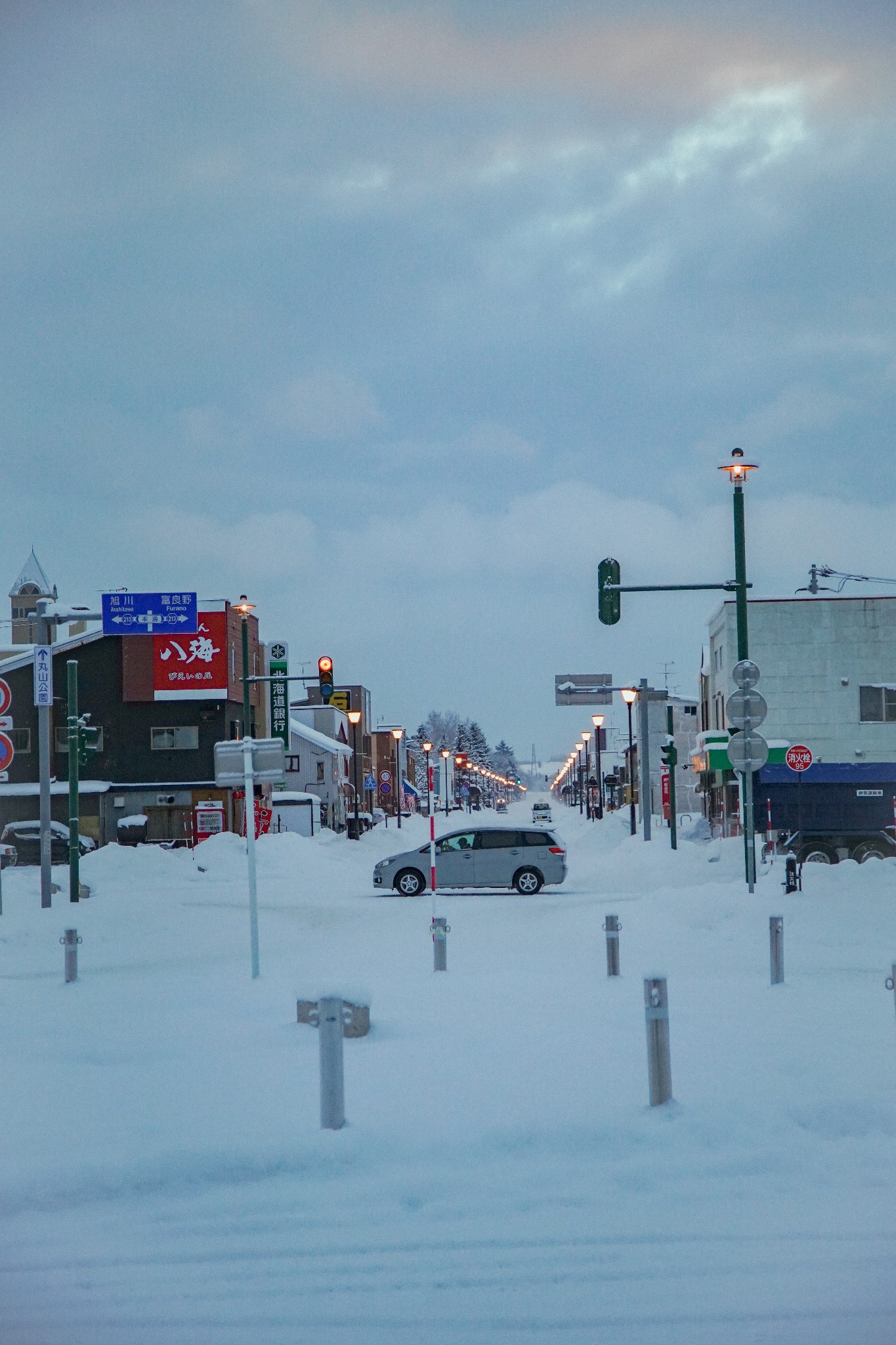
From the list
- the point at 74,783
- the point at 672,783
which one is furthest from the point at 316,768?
the point at 74,783

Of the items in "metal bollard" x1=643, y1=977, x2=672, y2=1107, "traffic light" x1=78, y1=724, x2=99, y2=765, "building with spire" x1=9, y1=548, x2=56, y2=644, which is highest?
"building with spire" x1=9, y1=548, x2=56, y2=644

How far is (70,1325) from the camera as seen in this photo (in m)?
5.04

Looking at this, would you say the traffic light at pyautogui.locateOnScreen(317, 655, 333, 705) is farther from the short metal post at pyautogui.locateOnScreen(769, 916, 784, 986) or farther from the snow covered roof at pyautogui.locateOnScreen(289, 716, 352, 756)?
the snow covered roof at pyautogui.locateOnScreen(289, 716, 352, 756)

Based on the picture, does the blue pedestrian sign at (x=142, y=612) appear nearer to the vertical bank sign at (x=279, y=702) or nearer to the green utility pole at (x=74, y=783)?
the green utility pole at (x=74, y=783)

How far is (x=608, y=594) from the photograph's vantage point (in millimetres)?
22219

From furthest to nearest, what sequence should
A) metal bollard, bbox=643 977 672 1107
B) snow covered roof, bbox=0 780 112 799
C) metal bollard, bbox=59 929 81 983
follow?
snow covered roof, bbox=0 780 112 799
metal bollard, bbox=59 929 81 983
metal bollard, bbox=643 977 672 1107

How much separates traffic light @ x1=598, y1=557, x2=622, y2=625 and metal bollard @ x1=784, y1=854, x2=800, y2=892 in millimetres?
4913

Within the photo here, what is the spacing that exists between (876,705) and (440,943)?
33564mm

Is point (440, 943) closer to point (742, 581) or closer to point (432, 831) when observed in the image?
point (432, 831)

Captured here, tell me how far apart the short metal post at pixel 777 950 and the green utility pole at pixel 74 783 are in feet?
53.9

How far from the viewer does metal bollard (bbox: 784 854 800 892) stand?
2016 centimetres

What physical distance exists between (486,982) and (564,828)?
7084 centimetres

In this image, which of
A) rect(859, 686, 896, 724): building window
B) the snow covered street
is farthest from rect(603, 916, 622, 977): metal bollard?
rect(859, 686, 896, 724): building window

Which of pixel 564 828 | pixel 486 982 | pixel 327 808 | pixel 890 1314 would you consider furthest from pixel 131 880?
pixel 564 828
